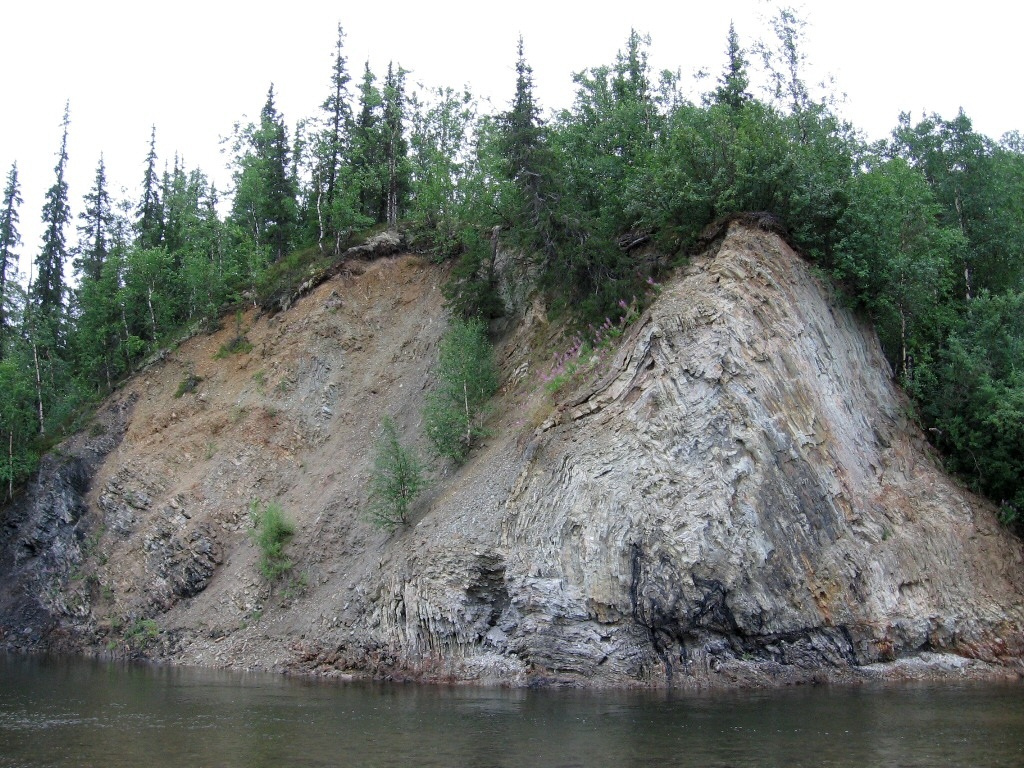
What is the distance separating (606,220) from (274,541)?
1817 centimetres

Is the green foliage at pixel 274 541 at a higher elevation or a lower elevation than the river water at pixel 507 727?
higher

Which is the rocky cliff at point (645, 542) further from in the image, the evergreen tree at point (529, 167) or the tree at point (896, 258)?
the evergreen tree at point (529, 167)

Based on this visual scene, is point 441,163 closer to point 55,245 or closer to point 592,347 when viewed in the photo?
point 592,347

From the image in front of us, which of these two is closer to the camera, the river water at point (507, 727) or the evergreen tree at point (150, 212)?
the river water at point (507, 727)

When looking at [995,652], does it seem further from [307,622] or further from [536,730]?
[307,622]

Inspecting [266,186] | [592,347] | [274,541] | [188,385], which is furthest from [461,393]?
[266,186]

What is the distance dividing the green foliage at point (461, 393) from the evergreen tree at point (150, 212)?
1164 inches

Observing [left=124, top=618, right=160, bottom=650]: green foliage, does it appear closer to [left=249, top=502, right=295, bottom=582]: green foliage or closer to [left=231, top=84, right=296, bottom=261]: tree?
[left=249, top=502, right=295, bottom=582]: green foliage

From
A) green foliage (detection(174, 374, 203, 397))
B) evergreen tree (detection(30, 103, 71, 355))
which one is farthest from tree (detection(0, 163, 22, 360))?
green foliage (detection(174, 374, 203, 397))

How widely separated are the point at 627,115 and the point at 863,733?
30.0 metres

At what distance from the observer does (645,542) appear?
861 inches

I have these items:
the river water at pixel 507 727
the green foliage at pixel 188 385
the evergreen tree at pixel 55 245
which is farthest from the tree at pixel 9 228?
the river water at pixel 507 727

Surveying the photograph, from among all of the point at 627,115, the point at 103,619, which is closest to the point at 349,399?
the point at 103,619

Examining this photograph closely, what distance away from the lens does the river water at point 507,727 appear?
531 inches
